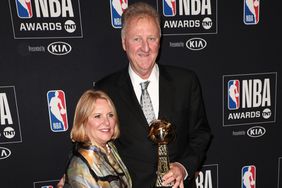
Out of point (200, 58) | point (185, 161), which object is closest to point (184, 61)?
point (200, 58)

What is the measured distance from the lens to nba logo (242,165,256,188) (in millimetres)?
2207

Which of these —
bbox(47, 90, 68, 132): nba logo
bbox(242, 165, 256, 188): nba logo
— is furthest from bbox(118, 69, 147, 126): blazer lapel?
bbox(242, 165, 256, 188): nba logo

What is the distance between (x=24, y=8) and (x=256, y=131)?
199 centimetres

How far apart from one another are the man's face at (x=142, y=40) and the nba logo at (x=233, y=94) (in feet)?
3.35

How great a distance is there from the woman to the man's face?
Result: 25cm

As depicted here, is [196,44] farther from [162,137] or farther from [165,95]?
[162,137]

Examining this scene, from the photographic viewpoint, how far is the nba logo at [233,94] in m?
2.02

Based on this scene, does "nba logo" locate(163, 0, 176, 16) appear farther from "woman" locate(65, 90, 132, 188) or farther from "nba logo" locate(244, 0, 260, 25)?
"woman" locate(65, 90, 132, 188)

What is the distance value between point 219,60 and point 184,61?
28 centimetres

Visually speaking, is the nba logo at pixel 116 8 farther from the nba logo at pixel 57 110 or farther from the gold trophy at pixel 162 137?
the gold trophy at pixel 162 137

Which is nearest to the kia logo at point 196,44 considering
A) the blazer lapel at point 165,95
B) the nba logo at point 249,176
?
the blazer lapel at point 165,95

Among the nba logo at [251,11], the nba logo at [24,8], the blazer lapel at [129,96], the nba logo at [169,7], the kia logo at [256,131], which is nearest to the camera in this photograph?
the blazer lapel at [129,96]

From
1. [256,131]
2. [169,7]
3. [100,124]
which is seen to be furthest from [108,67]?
[256,131]

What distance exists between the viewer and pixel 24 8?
1.71m
